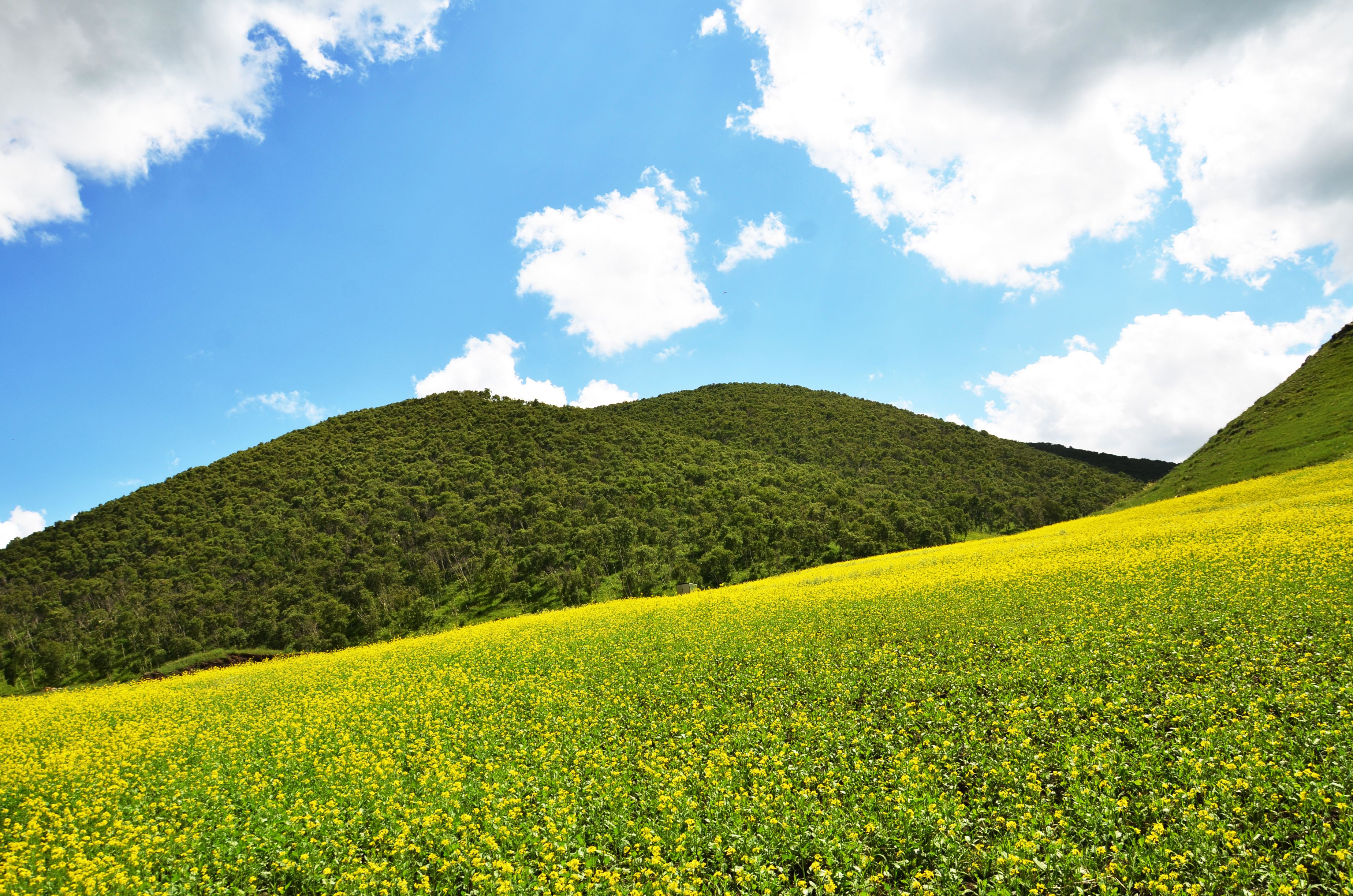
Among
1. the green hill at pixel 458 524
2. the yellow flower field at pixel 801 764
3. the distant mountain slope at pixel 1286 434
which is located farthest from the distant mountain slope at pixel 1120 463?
the yellow flower field at pixel 801 764

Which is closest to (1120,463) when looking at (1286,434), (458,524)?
(1286,434)

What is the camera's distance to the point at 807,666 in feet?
51.2

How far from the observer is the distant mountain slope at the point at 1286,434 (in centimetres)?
5153

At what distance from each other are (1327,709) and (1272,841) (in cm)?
422

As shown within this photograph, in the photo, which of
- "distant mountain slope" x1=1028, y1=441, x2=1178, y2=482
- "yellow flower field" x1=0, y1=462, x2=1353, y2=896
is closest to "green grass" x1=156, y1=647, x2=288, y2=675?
"yellow flower field" x1=0, y1=462, x2=1353, y2=896

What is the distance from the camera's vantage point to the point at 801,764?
9.78 metres

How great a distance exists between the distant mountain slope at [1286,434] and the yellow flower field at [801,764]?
4645 cm

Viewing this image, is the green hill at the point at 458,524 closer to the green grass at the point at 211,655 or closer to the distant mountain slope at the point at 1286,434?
the green grass at the point at 211,655

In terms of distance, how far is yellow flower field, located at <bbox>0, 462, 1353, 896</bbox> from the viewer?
6.94 metres

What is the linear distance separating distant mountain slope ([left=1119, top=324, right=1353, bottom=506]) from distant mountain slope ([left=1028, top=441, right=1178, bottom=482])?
3977 inches

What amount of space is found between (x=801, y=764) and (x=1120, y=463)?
223 meters

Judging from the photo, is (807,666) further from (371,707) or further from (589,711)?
(371,707)

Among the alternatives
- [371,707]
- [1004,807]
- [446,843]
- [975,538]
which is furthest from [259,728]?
[975,538]

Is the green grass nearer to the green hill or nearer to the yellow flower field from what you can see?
the green hill
